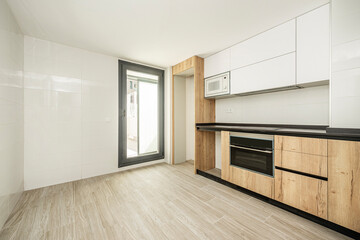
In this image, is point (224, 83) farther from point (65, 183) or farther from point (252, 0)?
point (65, 183)

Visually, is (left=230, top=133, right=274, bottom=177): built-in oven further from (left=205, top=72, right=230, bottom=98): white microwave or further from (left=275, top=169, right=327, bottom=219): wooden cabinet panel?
(left=205, top=72, right=230, bottom=98): white microwave

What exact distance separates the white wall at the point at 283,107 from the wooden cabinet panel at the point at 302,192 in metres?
0.81

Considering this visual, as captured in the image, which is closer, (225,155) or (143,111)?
(225,155)

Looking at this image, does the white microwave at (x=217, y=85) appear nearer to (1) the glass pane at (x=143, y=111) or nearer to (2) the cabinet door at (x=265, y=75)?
(2) the cabinet door at (x=265, y=75)

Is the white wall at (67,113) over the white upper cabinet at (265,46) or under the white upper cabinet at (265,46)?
under

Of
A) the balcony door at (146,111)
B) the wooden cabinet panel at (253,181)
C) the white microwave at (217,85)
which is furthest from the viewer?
the balcony door at (146,111)

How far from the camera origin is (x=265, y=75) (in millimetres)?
2061

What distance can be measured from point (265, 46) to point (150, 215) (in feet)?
8.94

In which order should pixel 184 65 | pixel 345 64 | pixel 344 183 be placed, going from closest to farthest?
pixel 344 183
pixel 345 64
pixel 184 65

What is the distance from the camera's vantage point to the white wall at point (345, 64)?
1411mm

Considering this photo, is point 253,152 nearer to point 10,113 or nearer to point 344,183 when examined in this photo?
point 344,183

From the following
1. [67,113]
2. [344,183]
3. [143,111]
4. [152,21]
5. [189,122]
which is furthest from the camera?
[189,122]

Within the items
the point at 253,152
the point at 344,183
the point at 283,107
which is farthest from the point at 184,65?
the point at 344,183

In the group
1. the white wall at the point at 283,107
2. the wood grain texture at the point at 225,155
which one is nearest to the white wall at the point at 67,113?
the wood grain texture at the point at 225,155
